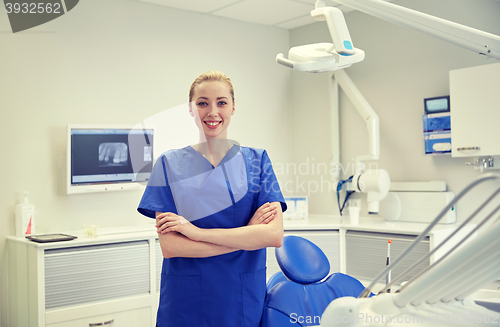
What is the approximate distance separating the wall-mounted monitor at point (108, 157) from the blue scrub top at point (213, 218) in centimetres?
161

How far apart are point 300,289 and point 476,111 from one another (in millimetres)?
1863

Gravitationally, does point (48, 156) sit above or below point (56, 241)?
above

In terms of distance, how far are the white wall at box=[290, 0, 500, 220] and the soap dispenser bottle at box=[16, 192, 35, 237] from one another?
7.54 ft

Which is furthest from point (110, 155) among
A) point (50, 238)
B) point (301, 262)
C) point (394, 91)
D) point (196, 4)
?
point (394, 91)

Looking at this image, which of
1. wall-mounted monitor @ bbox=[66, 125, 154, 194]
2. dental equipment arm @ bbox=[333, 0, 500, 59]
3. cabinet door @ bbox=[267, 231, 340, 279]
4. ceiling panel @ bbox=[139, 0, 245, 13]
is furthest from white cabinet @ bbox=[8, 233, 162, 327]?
dental equipment arm @ bbox=[333, 0, 500, 59]

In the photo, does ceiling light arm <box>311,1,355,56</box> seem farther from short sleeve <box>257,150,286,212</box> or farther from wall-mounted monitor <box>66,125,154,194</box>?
wall-mounted monitor <box>66,125,154,194</box>

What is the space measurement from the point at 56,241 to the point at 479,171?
2643 mm

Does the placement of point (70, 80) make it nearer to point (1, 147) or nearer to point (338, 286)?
point (1, 147)

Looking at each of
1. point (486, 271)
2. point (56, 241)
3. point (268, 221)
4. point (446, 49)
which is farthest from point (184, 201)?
point (446, 49)

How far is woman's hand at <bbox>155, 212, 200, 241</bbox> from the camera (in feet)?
4.56

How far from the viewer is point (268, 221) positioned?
1.47 m

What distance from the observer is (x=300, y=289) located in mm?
1432

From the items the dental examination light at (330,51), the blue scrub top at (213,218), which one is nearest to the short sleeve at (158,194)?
the blue scrub top at (213,218)

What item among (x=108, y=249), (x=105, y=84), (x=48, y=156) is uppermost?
(x=105, y=84)
